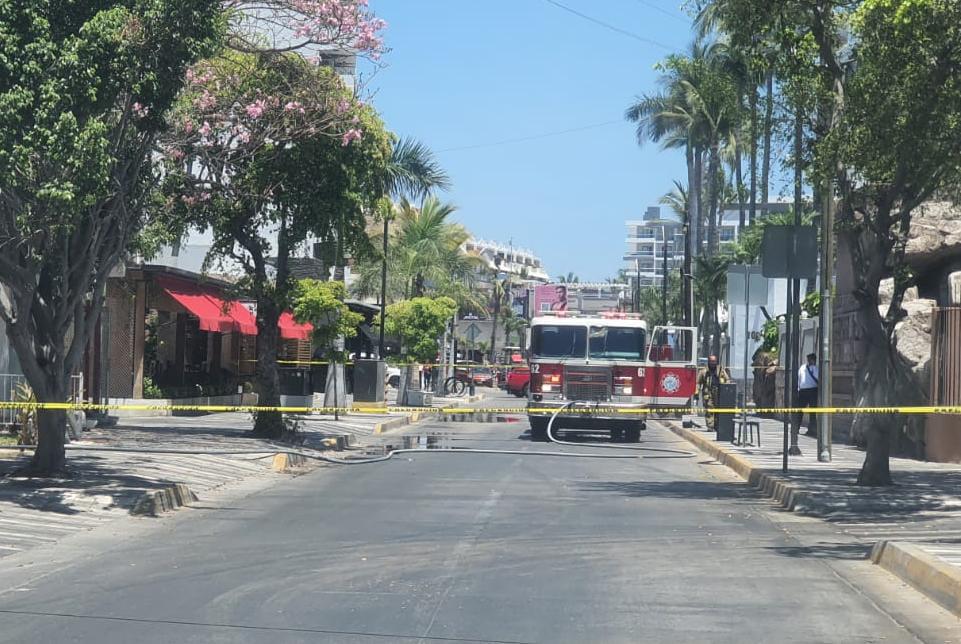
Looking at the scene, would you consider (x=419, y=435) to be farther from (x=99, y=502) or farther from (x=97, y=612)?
(x=97, y=612)

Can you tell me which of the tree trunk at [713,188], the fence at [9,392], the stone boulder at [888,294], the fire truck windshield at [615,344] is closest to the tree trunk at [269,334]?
the fence at [9,392]

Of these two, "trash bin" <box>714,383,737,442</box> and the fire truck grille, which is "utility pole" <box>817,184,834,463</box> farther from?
the fire truck grille

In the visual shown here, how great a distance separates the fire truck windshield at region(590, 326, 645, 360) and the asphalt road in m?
12.3

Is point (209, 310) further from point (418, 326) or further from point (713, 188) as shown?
point (713, 188)

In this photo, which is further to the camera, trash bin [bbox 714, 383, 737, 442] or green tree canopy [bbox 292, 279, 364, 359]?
green tree canopy [bbox 292, 279, 364, 359]

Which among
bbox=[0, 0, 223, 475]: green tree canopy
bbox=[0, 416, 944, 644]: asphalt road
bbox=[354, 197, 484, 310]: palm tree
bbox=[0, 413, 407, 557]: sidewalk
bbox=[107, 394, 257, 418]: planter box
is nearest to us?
bbox=[0, 416, 944, 644]: asphalt road

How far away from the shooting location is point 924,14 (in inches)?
545

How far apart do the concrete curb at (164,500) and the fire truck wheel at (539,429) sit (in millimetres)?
14132

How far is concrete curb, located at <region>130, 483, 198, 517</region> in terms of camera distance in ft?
43.7

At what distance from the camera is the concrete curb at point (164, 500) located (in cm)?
1332

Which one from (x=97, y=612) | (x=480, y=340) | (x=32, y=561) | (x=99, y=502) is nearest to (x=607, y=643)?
(x=97, y=612)

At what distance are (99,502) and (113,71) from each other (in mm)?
4496

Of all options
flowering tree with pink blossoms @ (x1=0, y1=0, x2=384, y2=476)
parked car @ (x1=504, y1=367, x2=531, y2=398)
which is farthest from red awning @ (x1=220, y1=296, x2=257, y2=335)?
parked car @ (x1=504, y1=367, x2=531, y2=398)

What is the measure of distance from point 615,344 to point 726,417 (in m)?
3.60
